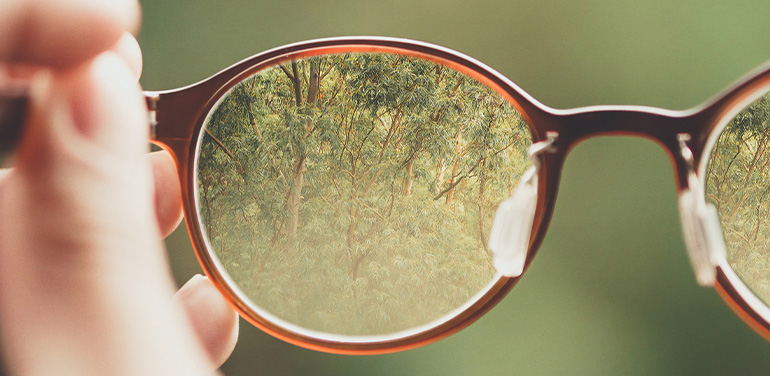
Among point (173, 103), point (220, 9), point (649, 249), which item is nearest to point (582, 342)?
point (649, 249)

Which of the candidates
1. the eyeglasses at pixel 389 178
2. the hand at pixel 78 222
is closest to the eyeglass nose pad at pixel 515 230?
the eyeglasses at pixel 389 178

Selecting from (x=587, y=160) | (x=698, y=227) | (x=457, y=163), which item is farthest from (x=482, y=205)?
(x=587, y=160)

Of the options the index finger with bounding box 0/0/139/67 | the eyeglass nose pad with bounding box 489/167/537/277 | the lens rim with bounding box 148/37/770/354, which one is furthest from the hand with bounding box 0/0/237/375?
the eyeglass nose pad with bounding box 489/167/537/277

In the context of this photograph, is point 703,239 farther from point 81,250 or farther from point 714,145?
point 81,250

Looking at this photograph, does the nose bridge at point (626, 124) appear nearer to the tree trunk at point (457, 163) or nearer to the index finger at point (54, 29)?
the tree trunk at point (457, 163)

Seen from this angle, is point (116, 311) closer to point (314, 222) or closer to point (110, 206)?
point (110, 206)

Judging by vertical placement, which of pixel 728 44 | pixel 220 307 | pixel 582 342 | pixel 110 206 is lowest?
pixel 582 342
